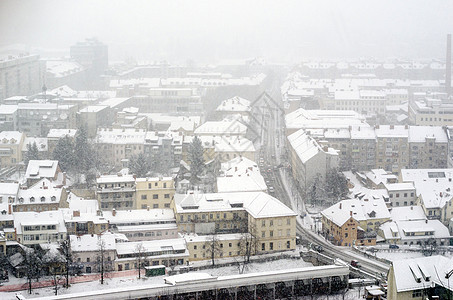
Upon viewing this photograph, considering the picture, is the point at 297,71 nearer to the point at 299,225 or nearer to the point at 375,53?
the point at 375,53

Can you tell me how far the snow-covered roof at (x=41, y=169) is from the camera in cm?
2662

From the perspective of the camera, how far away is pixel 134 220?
74.6 ft

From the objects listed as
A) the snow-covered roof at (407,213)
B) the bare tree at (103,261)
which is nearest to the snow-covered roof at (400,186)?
the snow-covered roof at (407,213)

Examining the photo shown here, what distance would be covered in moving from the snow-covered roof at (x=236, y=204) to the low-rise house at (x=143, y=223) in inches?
22.2

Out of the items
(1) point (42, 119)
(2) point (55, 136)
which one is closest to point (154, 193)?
(2) point (55, 136)

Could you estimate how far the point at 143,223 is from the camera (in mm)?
22750

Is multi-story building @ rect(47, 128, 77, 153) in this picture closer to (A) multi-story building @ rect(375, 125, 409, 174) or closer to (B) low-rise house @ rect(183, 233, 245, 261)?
(B) low-rise house @ rect(183, 233, 245, 261)

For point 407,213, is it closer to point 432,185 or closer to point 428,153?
point 432,185

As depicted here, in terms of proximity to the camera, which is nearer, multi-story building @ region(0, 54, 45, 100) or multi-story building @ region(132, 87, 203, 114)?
multi-story building @ region(0, 54, 45, 100)

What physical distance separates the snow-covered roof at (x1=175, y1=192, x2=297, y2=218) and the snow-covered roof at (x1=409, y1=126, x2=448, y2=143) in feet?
36.2

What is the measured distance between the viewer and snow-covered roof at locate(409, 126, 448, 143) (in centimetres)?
3206

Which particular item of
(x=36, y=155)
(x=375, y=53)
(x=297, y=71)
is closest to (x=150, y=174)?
(x=36, y=155)

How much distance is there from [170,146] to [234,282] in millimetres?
12939

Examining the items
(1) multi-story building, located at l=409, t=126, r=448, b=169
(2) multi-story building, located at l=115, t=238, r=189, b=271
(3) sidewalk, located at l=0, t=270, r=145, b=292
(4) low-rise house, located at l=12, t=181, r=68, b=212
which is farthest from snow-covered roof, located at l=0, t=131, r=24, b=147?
(1) multi-story building, located at l=409, t=126, r=448, b=169
